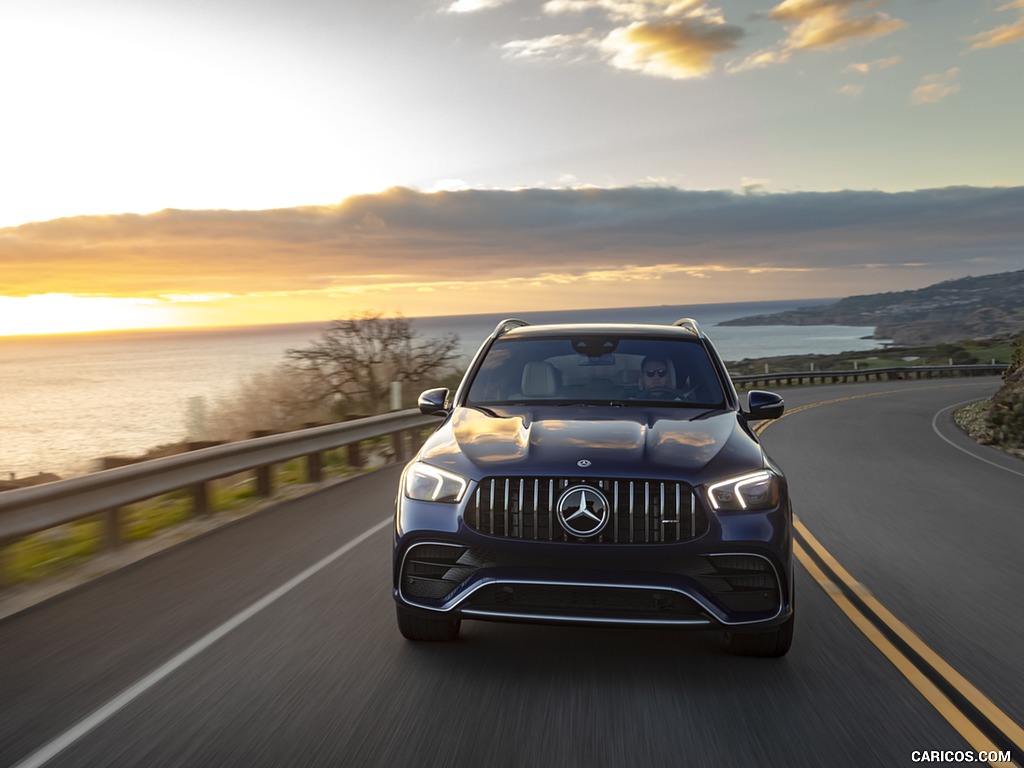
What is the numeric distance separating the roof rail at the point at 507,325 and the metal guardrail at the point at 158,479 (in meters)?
3.55

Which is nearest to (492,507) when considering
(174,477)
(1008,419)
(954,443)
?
(174,477)

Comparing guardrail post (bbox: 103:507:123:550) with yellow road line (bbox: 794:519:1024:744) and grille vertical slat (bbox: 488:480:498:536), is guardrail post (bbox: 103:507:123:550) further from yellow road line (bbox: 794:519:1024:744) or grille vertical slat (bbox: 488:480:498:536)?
yellow road line (bbox: 794:519:1024:744)

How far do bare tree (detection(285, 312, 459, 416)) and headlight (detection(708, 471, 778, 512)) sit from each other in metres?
18.8

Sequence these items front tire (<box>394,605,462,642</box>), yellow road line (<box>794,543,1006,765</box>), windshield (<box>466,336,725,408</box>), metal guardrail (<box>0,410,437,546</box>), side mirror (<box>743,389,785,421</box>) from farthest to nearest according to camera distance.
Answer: metal guardrail (<box>0,410,437,546</box>)
windshield (<box>466,336,725,408</box>)
side mirror (<box>743,389,785,421</box>)
front tire (<box>394,605,462,642</box>)
yellow road line (<box>794,543,1006,765</box>)

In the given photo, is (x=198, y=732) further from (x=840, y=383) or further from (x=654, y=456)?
(x=840, y=383)

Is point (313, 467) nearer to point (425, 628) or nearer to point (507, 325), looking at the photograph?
point (507, 325)

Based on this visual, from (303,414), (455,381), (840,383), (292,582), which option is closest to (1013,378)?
(455,381)

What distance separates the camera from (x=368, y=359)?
80.2 feet

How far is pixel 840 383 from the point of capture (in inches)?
2026

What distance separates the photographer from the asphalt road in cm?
383

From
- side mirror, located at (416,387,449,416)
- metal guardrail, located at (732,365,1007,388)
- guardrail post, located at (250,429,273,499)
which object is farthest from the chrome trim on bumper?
metal guardrail, located at (732,365,1007,388)

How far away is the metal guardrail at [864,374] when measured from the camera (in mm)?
46531

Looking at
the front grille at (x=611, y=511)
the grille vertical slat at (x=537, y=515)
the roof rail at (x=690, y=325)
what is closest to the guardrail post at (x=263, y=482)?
the roof rail at (x=690, y=325)

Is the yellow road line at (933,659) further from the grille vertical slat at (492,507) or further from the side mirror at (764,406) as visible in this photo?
the grille vertical slat at (492,507)
